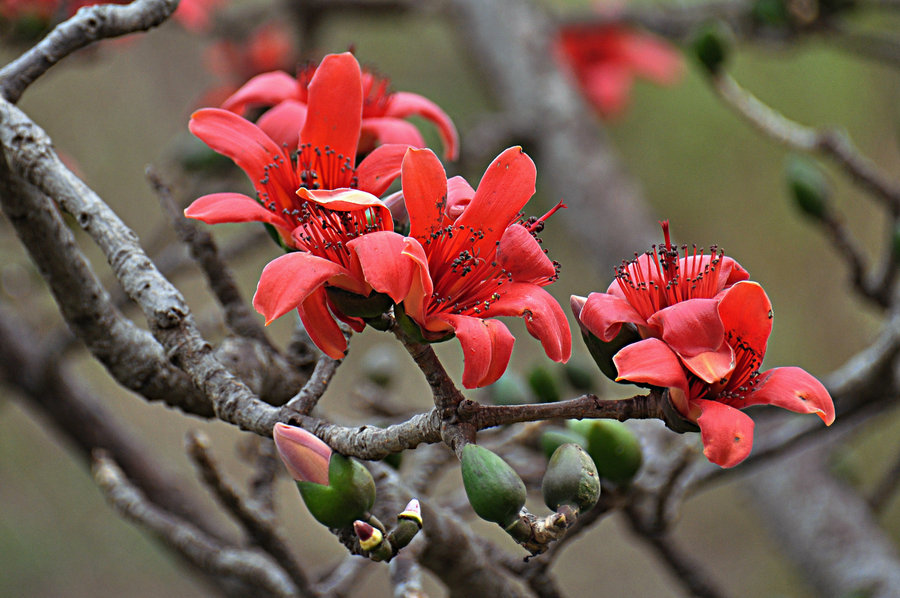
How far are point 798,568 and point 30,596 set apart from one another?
5.60 ft

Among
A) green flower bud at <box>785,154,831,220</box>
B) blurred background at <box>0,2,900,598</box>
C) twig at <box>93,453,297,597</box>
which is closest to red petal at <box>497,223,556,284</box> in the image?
twig at <box>93,453,297,597</box>

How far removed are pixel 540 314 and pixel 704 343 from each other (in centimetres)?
10

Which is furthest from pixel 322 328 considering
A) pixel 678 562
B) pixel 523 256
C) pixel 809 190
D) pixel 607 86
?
pixel 607 86

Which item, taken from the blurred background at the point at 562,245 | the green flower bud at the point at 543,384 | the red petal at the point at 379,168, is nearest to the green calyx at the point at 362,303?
the red petal at the point at 379,168

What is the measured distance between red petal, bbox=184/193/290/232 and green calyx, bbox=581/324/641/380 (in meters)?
0.24

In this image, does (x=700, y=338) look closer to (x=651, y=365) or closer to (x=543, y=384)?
(x=651, y=365)

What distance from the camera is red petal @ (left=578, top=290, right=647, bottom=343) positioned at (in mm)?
538

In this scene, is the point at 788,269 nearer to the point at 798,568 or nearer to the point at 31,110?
the point at 798,568

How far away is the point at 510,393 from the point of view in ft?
2.96

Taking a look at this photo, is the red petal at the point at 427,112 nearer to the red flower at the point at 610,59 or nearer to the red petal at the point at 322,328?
the red petal at the point at 322,328

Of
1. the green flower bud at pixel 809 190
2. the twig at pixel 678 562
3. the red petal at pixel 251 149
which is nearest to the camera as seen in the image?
the red petal at pixel 251 149

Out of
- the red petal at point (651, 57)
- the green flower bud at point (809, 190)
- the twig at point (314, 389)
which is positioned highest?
the twig at point (314, 389)

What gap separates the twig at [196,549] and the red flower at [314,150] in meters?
0.36

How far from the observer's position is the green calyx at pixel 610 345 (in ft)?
1.83
